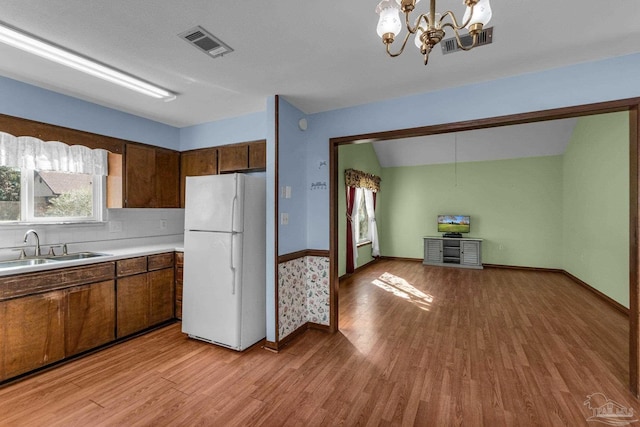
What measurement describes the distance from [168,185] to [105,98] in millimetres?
1227

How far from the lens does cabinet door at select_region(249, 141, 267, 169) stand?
344 centimetres

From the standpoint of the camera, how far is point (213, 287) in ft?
9.61

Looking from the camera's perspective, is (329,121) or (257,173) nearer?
(329,121)

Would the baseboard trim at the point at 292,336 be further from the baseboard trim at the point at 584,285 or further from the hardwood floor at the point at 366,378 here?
the baseboard trim at the point at 584,285

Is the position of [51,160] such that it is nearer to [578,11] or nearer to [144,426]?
[144,426]

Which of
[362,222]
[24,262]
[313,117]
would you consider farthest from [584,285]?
[24,262]

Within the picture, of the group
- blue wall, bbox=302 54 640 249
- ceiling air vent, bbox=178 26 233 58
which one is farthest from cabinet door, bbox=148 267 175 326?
ceiling air vent, bbox=178 26 233 58

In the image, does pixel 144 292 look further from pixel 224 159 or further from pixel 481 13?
pixel 481 13

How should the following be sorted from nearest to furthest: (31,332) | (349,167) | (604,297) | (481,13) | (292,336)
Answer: (481,13) < (31,332) < (292,336) < (604,297) < (349,167)

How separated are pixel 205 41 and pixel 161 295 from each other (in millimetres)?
2775

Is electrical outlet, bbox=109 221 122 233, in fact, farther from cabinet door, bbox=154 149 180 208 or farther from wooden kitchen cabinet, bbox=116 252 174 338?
wooden kitchen cabinet, bbox=116 252 174 338

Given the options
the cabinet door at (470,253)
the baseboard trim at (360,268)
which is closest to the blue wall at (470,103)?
the baseboard trim at (360,268)

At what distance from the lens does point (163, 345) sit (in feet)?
9.73

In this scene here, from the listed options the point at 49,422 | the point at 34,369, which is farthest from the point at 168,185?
the point at 49,422
